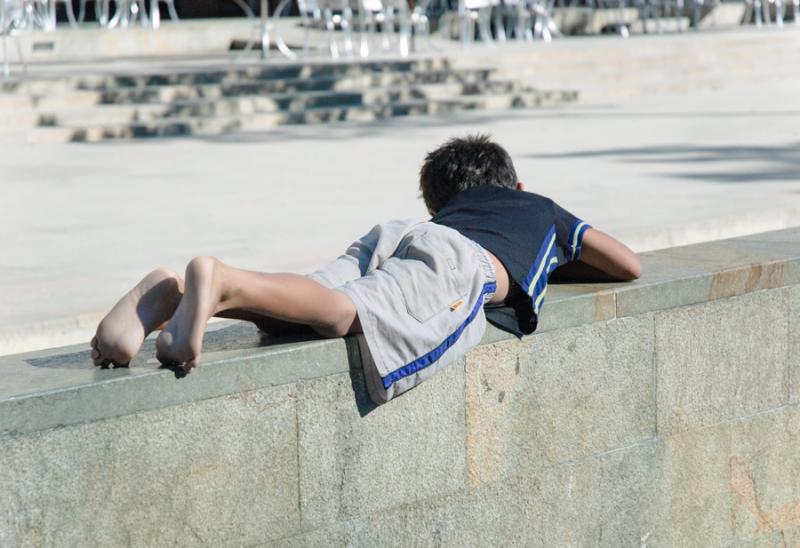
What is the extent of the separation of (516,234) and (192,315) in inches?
46.2

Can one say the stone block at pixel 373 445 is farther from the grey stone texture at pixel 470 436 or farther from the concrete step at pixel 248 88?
the concrete step at pixel 248 88

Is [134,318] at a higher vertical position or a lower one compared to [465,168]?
lower

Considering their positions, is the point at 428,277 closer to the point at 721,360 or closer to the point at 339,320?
the point at 339,320

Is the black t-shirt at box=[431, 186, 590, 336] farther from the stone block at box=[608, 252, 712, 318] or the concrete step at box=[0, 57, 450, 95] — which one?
the concrete step at box=[0, 57, 450, 95]

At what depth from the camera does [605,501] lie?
4.41 metres

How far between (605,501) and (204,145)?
8.79 metres

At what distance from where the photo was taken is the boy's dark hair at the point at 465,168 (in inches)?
163

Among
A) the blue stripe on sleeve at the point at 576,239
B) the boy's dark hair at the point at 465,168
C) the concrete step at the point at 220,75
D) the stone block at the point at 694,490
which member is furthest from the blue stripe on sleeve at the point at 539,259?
the concrete step at the point at 220,75

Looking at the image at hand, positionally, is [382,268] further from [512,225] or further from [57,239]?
[57,239]

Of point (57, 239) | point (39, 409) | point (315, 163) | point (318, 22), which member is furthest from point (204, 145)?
point (318, 22)

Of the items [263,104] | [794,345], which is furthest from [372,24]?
[794,345]

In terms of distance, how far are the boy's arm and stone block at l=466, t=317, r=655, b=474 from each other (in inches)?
6.0

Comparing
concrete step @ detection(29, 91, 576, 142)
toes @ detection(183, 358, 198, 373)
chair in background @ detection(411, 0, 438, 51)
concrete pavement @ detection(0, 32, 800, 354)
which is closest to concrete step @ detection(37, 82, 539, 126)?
concrete step @ detection(29, 91, 576, 142)

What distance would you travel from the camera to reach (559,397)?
4.18 metres
